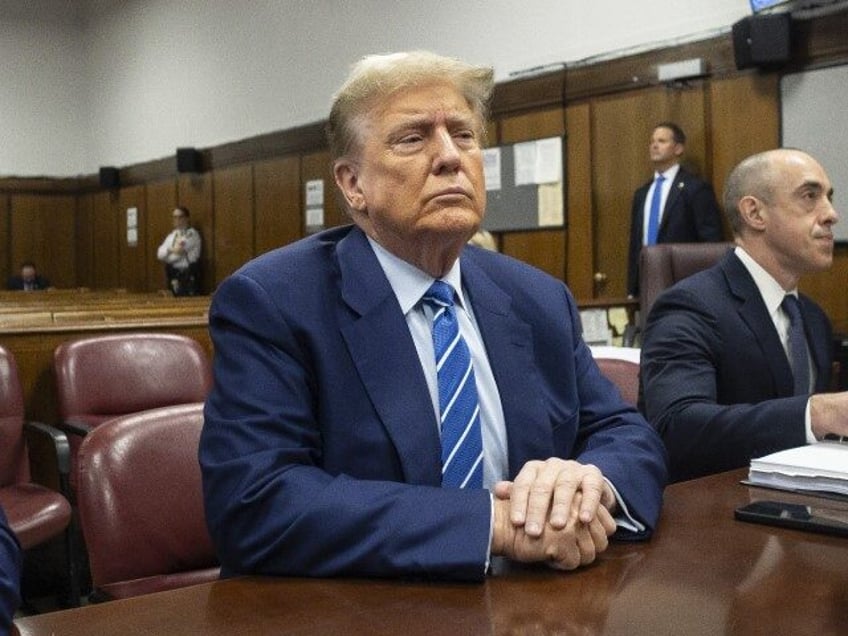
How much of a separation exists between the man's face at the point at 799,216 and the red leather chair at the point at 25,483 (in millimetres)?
2171

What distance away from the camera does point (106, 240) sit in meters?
16.3

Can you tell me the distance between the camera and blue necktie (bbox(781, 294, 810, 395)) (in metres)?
2.54

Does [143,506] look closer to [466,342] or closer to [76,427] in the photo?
[466,342]

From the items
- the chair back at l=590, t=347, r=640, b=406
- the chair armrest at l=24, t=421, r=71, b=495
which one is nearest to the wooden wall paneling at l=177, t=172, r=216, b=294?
the chair armrest at l=24, t=421, r=71, b=495

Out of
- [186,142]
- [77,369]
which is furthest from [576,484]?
[186,142]

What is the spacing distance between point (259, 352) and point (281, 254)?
0.21m

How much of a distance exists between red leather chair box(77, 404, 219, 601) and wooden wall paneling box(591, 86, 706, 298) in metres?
6.21

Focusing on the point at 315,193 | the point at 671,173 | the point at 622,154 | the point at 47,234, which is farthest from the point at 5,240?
the point at 671,173

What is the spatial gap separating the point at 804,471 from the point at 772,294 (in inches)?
39.6

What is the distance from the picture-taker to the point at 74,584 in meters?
3.34

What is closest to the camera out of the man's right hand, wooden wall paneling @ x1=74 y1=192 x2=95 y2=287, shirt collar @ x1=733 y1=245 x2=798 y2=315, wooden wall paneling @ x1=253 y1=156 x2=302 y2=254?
the man's right hand

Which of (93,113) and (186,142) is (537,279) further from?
(93,113)

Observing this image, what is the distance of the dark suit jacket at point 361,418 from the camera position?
1.38 m

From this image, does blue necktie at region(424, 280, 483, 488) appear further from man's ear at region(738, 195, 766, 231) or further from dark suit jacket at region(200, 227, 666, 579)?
man's ear at region(738, 195, 766, 231)
